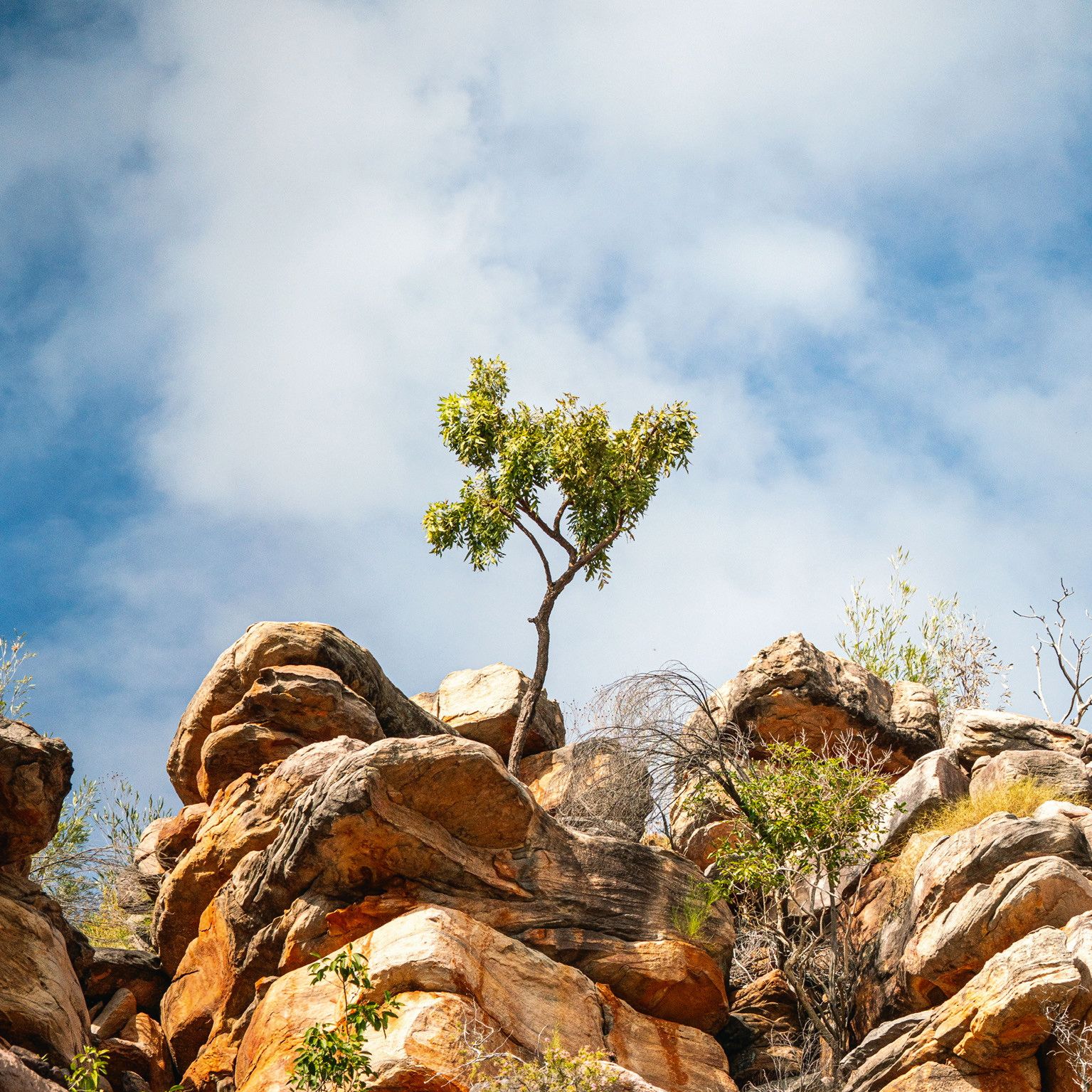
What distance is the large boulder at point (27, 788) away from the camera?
55.1ft

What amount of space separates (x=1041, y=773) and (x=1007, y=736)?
230 centimetres

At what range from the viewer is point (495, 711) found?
1196 inches

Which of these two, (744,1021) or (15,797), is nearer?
(15,797)

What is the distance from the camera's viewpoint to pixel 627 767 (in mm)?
23062

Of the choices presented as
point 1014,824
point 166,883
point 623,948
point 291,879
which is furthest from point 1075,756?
point 166,883

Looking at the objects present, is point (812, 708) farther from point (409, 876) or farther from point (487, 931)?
point (409, 876)

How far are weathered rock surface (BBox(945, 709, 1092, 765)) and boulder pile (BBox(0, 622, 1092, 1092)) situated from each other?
0.23ft

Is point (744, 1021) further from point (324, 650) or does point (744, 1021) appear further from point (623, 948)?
point (324, 650)

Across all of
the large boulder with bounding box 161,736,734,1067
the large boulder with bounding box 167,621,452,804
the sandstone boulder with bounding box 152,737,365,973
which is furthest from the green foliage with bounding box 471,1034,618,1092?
the large boulder with bounding box 167,621,452,804

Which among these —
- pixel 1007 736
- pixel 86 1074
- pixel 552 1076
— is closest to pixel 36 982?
pixel 86 1074

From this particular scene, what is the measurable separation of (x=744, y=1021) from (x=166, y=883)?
10290 mm

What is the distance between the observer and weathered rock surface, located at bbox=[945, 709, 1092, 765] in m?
22.9

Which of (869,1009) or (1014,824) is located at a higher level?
(1014,824)

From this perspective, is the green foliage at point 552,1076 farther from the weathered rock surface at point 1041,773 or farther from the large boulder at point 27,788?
the weathered rock surface at point 1041,773
